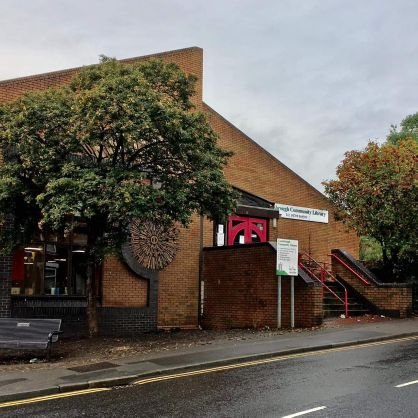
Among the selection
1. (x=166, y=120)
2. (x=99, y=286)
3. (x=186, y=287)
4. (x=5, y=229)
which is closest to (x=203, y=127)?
(x=166, y=120)

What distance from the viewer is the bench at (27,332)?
12.1 m

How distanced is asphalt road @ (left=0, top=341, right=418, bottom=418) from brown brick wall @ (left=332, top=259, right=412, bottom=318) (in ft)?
27.3

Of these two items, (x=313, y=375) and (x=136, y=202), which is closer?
(x=313, y=375)

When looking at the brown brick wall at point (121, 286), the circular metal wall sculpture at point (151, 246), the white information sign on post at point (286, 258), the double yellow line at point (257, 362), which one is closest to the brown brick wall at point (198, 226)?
the brown brick wall at point (121, 286)

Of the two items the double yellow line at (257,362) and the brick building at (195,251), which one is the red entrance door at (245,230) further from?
the double yellow line at (257,362)

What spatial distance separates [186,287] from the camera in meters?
19.8

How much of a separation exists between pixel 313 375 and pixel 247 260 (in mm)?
9194

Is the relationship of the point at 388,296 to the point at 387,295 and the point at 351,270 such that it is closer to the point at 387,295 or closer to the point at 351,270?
the point at 387,295

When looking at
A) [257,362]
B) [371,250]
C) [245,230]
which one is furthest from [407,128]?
[257,362]

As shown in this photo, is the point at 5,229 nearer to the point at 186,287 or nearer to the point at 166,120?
the point at 166,120

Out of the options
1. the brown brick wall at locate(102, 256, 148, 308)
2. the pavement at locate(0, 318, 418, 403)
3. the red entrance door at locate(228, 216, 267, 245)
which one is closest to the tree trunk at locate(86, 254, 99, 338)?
the brown brick wall at locate(102, 256, 148, 308)

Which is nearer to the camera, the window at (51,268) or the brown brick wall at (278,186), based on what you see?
the window at (51,268)

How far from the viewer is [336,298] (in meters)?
19.4

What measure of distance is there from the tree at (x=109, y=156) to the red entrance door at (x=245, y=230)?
26.0ft
